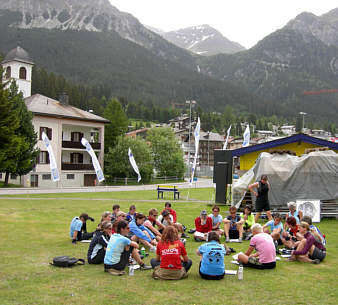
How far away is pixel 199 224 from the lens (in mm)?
13398

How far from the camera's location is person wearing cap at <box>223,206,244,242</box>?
42.0ft

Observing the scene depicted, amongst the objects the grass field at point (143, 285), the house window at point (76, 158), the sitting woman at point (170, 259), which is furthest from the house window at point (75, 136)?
the sitting woman at point (170, 259)

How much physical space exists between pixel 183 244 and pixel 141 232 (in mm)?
2669

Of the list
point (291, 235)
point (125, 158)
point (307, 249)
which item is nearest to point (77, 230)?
point (291, 235)

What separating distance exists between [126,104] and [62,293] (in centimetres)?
17970

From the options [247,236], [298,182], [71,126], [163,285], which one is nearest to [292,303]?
[163,285]

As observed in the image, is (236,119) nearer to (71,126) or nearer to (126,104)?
(126,104)

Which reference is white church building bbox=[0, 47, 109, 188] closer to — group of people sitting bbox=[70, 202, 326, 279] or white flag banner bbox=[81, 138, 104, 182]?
white flag banner bbox=[81, 138, 104, 182]

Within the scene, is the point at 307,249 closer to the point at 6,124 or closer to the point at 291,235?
the point at 291,235

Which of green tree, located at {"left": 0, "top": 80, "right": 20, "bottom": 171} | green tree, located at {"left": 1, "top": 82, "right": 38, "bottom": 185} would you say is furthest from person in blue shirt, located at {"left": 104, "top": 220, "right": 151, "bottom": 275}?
green tree, located at {"left": 1, "top": 82, "right": 38, "bottom": 185}

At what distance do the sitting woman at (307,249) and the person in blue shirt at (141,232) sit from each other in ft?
13.0

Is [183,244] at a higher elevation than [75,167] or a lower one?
lower

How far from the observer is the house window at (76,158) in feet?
177

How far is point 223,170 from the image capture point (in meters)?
22.9
